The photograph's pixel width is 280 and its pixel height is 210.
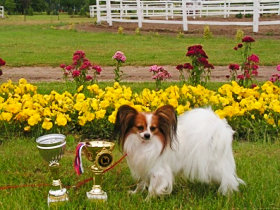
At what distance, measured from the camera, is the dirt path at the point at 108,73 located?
9891 mm

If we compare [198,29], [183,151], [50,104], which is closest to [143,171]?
[183,151]

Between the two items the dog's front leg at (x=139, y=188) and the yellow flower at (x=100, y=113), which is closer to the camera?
the dog's front leg at (x=139, y=188)

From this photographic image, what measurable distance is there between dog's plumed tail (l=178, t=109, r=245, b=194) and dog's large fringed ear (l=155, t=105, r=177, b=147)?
238mm

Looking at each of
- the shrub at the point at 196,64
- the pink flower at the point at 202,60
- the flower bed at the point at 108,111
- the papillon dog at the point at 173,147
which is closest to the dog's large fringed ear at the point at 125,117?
the papillon dog at the point at 173,147

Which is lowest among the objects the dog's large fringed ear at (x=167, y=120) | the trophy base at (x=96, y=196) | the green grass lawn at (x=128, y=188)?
the green grass lawn at (x=128, y=188)

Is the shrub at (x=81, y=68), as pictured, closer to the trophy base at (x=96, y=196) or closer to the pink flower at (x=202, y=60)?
the pink flower at (x=202, y=60)

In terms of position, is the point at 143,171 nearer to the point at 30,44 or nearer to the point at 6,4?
the point at 30,44

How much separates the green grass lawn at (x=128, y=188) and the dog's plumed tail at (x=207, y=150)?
204 mm

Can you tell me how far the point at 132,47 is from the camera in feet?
52.5

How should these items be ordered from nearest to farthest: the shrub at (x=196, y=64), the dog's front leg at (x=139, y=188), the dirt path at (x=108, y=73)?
1. the dog's front leg at (x=139, y=188)
2. the shrub at (x=196, y=64)
3. the dirt path at (x=108, y=73)

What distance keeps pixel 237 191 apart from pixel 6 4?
49.9 metres

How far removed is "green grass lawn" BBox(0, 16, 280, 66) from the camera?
40.8ft

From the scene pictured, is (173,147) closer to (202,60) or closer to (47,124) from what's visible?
(47,124)

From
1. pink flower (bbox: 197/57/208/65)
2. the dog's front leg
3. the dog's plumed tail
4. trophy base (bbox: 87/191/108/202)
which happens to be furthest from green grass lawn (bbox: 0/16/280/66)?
trophy base (bbox: 87/191/108/202)
